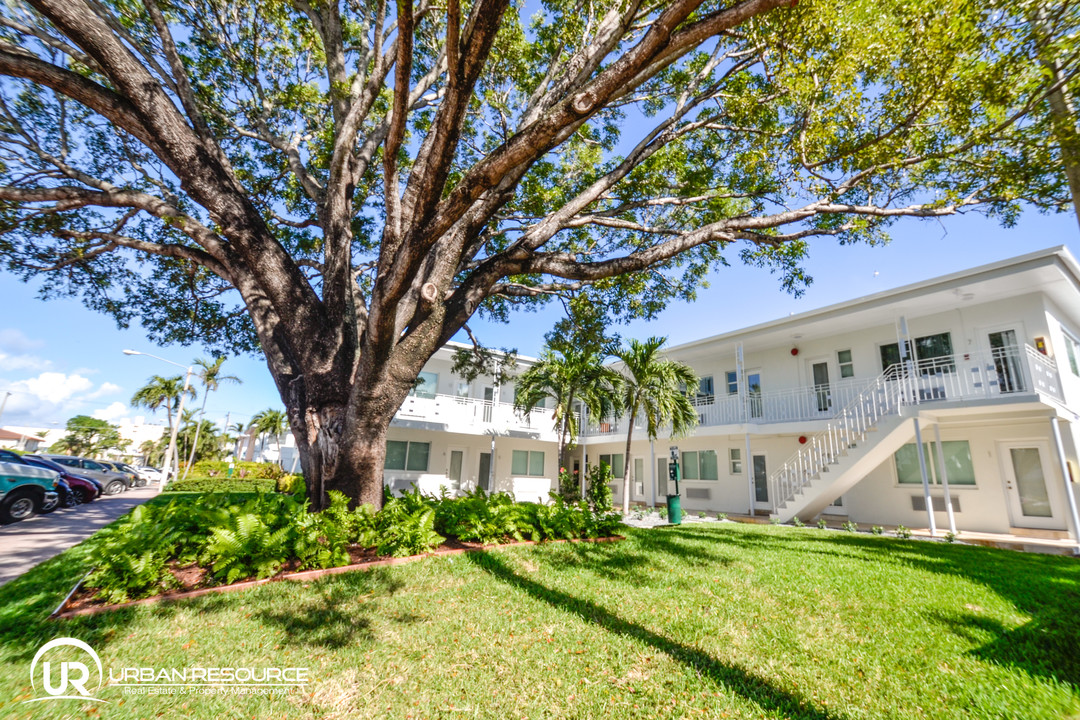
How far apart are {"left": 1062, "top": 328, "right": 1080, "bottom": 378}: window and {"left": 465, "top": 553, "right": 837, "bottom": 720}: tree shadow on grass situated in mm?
16135

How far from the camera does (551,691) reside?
10.6 feet

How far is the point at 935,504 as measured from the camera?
13.0 metres

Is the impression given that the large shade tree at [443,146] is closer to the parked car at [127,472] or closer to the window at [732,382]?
the window at [732,382]

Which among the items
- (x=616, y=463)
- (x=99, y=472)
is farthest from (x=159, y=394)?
(x=616, y=463)

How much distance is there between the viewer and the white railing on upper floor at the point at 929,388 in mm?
10680

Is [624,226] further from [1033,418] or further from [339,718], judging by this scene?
[1033,418]

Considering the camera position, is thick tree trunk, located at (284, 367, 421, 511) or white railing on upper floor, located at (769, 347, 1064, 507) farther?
white railing on upper floor, located at (769, 347, 1064, 507)

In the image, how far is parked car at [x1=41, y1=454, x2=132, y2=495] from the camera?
67.7ft

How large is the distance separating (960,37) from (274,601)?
10.3 meters

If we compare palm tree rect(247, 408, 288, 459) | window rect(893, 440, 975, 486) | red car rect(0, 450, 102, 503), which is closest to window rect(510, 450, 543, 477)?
window rect(893, 440, 975, 486)

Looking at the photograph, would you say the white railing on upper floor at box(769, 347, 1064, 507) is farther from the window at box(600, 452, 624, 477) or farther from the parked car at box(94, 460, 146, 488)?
the parked car at box(94, 460, 146, 488)

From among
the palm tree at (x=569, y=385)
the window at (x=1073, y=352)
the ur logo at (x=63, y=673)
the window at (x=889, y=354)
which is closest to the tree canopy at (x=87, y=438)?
the palm tree at (x=569, y=385)

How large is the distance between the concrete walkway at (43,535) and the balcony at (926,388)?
17.2 metres

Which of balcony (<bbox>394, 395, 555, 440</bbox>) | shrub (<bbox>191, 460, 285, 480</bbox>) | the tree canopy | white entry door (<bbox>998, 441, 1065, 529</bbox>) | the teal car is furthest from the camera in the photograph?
the tree canopy
